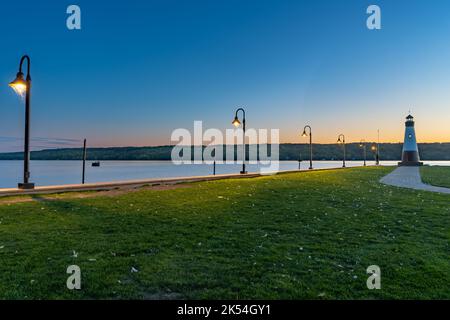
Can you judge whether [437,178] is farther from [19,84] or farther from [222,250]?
[19,84]

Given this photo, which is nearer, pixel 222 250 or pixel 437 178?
pixel 222 250

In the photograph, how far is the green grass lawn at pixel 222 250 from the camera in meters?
4.37

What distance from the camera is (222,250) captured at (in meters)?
6.02

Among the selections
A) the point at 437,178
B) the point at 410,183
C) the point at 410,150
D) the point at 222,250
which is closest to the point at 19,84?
the point at 222,250

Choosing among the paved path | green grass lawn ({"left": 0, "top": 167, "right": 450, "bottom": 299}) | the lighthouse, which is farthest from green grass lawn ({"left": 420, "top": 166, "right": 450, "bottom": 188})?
the lighthouse

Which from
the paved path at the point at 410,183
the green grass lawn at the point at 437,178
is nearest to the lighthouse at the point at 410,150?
the green grass lawn at the point at 437,178

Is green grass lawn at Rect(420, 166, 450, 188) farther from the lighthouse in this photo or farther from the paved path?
the lighthouse

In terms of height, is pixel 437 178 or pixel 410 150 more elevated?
pixel 410 150

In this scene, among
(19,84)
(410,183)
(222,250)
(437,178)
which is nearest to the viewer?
(222,250)

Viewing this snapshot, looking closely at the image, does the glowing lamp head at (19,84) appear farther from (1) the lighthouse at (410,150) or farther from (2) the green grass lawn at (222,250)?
(1) the lighthouse at (410,150)

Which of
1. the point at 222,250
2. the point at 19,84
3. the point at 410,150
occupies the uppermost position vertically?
the point at 19,84

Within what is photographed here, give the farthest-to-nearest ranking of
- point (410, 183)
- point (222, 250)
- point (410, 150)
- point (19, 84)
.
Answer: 1. point (410, 150)
2. point (410, 183)
3. point (19, 84)
4. point (222, 250)
